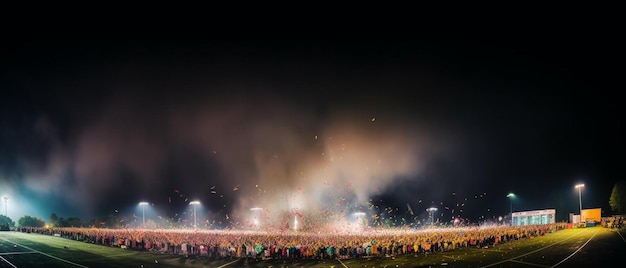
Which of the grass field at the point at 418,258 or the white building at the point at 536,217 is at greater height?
the grass field at the point at 418,258

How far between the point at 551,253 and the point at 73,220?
99.8 meters

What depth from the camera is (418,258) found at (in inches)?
957

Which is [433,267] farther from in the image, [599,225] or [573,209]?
[573,209]

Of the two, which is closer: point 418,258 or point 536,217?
point 418,258

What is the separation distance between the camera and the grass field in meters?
22.2

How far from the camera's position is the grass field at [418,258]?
22.2 metres

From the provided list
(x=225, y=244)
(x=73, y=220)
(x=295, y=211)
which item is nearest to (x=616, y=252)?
(x=225, y=244)

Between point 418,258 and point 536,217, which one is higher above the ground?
point 418,258

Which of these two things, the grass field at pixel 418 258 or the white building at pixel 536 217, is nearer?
the grass field at pixel 418 258

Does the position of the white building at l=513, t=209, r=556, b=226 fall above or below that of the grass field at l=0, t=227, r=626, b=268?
below

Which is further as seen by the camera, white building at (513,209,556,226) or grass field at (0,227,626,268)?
white building at (513,209,556,226)

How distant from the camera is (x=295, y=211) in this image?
228 feet

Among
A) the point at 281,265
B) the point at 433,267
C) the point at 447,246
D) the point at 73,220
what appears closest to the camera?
the point at 433,267

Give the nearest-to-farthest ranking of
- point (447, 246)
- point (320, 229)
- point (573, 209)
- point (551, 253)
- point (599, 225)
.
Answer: point (551, 253) → point (447, 246) → point (599, 225) → point (320, 229) → point (573, 209)
